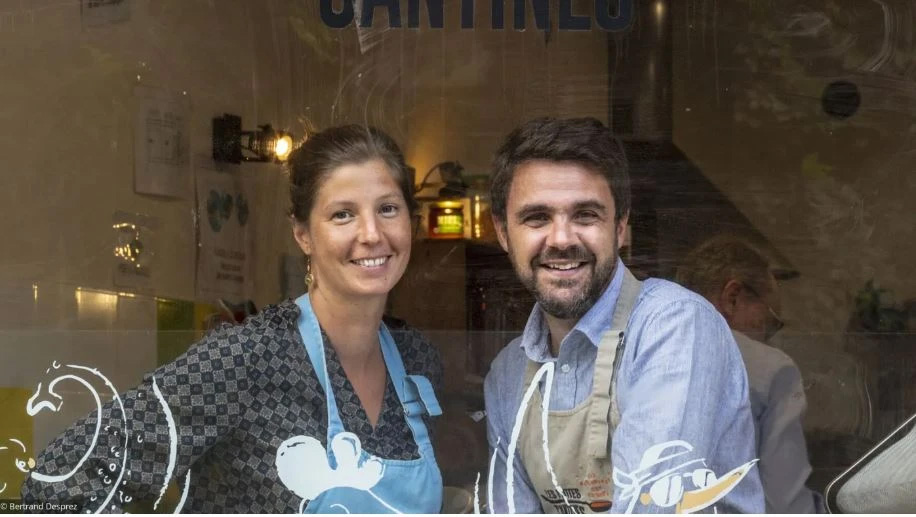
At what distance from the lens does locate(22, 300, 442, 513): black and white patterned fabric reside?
2.92 metres

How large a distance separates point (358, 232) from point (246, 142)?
1.34ft

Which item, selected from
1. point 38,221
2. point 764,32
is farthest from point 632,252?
point 38,221

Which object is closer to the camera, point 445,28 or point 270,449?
point 270,449

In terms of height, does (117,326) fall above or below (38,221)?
below

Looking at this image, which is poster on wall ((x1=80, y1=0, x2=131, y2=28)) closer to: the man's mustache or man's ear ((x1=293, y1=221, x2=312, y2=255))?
man's ear ((x1=293, y1=221, x2=312, y2=255))

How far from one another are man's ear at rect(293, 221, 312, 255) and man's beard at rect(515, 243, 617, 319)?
1.77 ft

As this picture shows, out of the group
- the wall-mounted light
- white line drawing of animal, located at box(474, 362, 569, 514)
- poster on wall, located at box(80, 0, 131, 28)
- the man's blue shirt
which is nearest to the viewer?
the man's blue shirt

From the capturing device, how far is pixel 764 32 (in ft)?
10.4

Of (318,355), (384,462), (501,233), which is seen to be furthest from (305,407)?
(501,233)

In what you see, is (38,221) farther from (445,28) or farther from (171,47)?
(445,28)

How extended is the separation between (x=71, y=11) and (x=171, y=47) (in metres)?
0.28

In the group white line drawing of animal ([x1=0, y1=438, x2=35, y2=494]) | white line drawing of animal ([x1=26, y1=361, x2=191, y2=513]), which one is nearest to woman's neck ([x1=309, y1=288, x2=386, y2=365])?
white line drawing of animal ([x1=26, y1=361, x2=191, y2=513])

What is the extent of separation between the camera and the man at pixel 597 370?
287cm

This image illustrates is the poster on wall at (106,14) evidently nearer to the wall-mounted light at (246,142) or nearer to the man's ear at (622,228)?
the wall-mounted light at (246,142)
